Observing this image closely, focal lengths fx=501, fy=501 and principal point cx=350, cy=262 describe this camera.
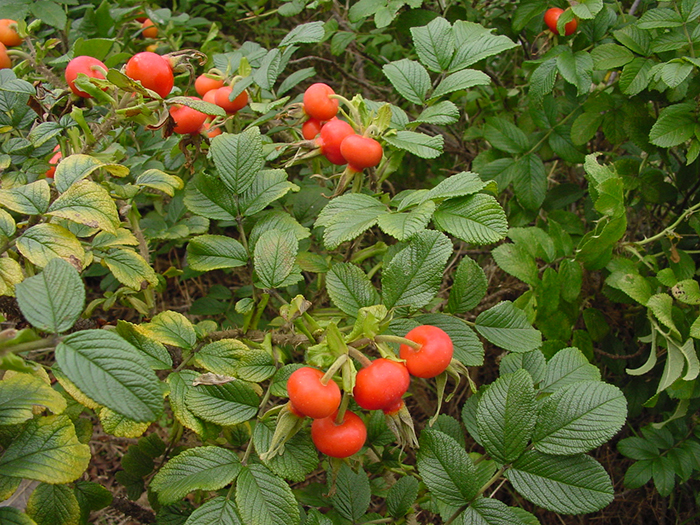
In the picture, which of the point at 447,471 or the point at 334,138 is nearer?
the point at 447,471

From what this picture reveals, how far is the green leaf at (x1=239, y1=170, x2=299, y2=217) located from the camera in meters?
1.15

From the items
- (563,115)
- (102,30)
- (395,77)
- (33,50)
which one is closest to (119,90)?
(33,50)

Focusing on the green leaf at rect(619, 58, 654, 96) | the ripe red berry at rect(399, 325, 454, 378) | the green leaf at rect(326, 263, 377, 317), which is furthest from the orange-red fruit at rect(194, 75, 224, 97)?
the green leaf at rect(619, 58, 654, 96)

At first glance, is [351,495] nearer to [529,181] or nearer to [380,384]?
[380,384]

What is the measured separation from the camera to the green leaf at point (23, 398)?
2.57ft

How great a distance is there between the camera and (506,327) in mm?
1101

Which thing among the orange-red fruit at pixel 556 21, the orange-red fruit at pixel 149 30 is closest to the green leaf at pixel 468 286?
the orange-red fruit at pixel 556 21

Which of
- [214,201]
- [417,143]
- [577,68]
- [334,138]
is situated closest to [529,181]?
[577,68]

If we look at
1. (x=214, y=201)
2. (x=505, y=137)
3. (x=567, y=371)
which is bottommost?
(x=567, y=371)

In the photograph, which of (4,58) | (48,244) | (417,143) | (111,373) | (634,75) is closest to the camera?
(111,373)

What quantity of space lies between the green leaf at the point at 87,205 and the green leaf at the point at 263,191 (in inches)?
11.8

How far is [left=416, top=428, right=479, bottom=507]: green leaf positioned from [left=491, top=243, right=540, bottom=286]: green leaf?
1.86 ft

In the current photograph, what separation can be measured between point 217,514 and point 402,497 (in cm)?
39

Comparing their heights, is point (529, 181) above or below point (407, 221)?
below
